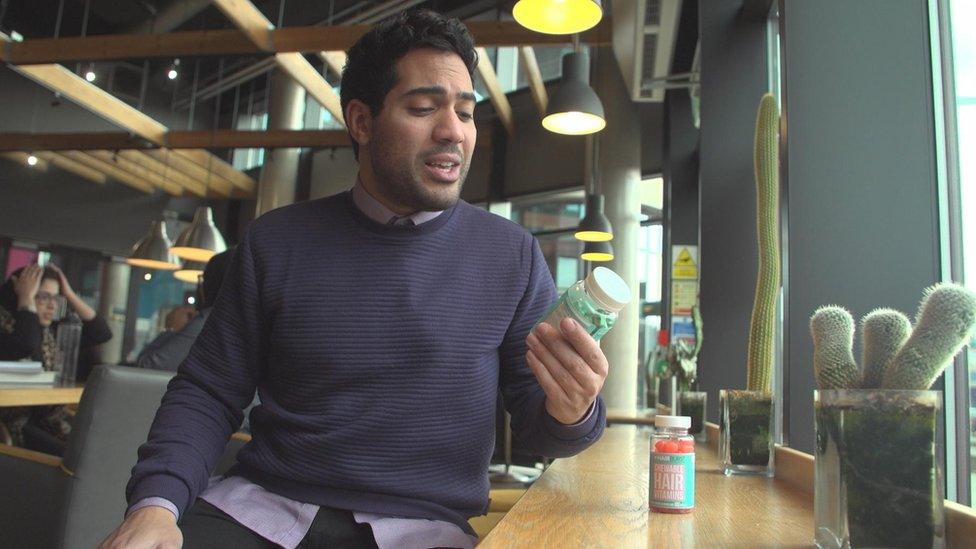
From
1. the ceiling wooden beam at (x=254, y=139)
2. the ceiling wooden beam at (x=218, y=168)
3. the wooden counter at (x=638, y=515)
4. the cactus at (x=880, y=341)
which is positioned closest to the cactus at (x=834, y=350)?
the cactus at (x=880, y=341)

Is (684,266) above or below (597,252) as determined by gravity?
below

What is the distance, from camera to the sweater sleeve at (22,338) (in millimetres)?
4238

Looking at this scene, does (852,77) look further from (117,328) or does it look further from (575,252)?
(117,328)

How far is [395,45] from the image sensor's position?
1.38 m

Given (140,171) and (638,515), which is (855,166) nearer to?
(638,515)

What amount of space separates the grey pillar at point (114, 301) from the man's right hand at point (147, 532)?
10.5m

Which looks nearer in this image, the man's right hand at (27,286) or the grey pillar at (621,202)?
the man's right hand at (27,286)

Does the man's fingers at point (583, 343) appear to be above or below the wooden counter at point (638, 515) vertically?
above

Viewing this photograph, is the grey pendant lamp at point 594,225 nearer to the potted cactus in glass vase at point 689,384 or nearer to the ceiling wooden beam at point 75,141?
the potted cactus in glass vase at point 689,384

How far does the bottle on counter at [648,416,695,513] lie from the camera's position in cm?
105

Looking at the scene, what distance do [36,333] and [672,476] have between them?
4.41 meters

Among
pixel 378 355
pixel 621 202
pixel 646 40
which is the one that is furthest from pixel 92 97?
pixel 378 355

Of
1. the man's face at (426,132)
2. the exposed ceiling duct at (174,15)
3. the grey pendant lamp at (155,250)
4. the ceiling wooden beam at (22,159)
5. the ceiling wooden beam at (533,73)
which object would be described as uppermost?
the exposed ceiling duct at (174,15)

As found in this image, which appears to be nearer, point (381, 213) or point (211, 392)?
point (211, 392)
